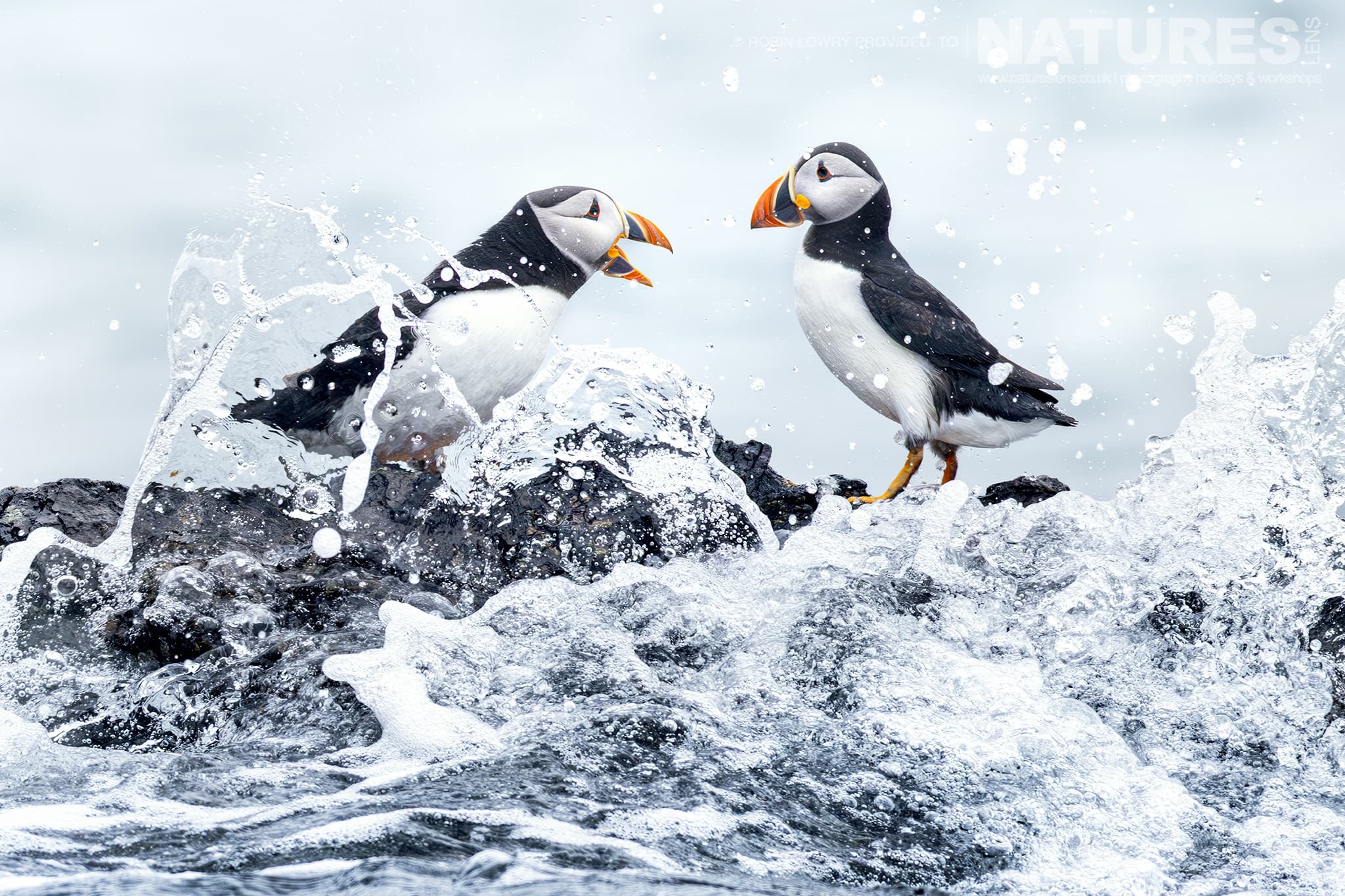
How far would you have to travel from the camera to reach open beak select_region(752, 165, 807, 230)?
727cm

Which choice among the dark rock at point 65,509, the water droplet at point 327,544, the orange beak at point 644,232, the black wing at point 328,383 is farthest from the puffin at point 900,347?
the dark rock at point 65,509

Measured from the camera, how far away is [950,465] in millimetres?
7039

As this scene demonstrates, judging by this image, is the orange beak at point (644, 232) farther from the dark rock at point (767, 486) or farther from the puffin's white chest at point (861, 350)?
the dark rock at point (767, 486)

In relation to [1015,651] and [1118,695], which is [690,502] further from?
[1118,695]

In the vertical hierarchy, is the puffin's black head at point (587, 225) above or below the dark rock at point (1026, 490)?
above

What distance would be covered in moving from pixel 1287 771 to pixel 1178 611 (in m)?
1.06

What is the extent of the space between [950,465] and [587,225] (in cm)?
262

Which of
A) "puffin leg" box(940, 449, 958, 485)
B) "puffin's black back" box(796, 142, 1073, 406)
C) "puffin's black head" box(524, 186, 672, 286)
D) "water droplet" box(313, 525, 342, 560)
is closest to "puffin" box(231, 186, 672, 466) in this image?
"puffin's black head" box(524, 186, 672, 286)

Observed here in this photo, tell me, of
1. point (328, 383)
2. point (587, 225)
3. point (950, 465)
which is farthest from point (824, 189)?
point (328, 383)

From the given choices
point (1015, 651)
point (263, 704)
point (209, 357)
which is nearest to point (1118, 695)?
point (1015, 651)

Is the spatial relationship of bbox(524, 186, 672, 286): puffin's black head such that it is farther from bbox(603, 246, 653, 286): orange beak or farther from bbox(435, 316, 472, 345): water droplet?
bbox(435, 316, 472, 345): water droplet

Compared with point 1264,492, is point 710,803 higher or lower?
lower

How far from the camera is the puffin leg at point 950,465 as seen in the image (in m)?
7.00

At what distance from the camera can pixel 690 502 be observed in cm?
548
